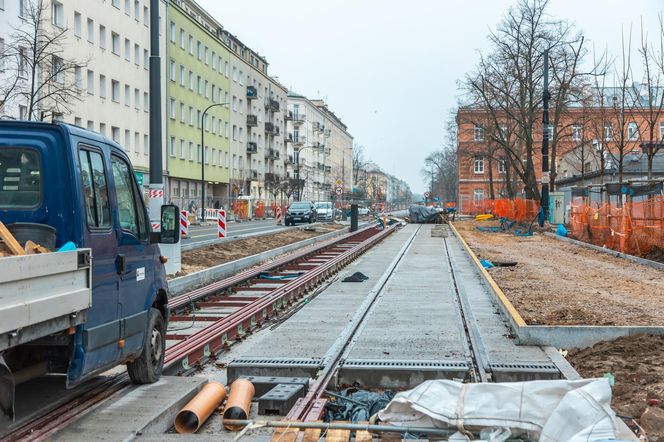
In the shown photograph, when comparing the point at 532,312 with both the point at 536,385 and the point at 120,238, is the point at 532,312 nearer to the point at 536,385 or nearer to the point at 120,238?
the point at 536,385

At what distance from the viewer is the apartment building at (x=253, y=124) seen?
8100cm

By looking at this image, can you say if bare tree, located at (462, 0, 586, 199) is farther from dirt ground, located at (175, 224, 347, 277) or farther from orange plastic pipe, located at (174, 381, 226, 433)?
orange plastic pipe, located at (174, 381, 226, 433)

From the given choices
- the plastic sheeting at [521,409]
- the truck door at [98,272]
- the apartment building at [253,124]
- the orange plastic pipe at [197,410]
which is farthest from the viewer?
the apartment building at [253,124]

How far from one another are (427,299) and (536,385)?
846 centimetres

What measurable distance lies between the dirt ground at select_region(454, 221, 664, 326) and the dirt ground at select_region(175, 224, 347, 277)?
7.40 meters

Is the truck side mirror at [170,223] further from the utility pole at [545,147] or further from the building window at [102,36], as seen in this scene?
the building window at [102,36]

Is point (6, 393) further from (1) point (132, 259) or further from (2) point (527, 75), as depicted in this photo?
(2) point (527, 75)

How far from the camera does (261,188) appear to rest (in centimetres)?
9181

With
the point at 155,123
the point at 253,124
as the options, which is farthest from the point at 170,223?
the point at 253,124

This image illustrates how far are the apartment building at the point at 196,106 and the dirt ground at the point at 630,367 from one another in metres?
45.5

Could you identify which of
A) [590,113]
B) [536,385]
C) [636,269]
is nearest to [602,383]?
[536,385]

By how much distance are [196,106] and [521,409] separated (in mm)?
65805

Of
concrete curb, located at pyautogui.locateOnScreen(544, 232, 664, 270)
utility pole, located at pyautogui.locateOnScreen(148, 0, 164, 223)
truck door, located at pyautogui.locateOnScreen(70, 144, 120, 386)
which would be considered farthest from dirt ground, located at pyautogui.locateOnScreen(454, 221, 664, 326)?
utility pole, located at pyautogui.locateOnScreen(148, 0, 164, 223)

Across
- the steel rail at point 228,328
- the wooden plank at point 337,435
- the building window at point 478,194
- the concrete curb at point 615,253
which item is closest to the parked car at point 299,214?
the concrete curb at point 615,253
